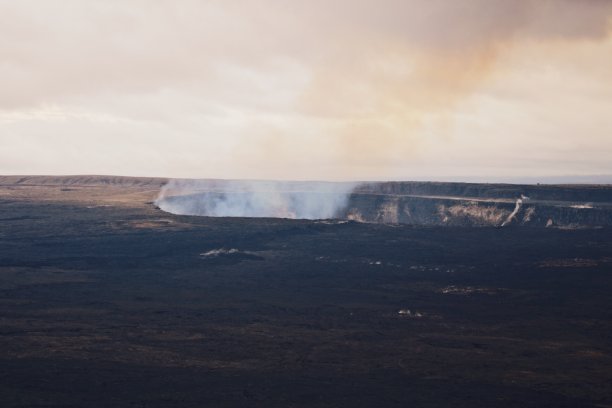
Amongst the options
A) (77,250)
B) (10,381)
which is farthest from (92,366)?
(77,250)

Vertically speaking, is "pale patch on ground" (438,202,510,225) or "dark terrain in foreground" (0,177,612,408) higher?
"pale patch on ground" (438,202,510,225)

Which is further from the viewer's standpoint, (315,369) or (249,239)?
(249,239)

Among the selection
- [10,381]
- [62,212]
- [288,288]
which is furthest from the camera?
[62,212]

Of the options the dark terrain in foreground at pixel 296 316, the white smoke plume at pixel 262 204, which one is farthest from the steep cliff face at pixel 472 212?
the dark terrain in foreground at pixel 296 316

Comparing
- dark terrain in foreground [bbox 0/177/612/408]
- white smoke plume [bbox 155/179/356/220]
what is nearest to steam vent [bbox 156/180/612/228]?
white smoke plume [bbox 155/179/356/220]

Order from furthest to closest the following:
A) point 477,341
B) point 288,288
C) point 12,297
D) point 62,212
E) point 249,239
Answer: point 62,212 < point 249,239 < point 288,288 < point 12,297 < point 477,341

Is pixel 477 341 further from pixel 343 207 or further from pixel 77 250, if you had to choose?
pixel 343 207

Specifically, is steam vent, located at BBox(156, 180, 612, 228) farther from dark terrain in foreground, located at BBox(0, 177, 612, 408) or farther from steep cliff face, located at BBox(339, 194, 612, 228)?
dark terrain in foreground, located at BBox(0, 177, 612, 408)
